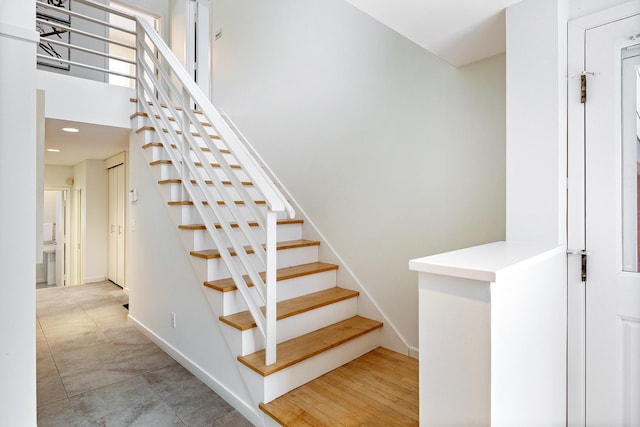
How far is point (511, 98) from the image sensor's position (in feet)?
4.86

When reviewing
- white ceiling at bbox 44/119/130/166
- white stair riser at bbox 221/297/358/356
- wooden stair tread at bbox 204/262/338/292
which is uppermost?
white ceiling at bbox 44/119/130/166

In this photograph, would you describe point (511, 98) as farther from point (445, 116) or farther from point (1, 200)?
point (1, 200)

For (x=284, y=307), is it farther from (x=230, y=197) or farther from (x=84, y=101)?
(x=84, y=101)

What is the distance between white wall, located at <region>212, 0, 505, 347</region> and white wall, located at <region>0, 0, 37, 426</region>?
197cm

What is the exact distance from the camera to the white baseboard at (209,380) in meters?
1.82

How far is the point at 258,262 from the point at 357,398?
3.76 feet

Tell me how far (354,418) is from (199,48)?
474cm

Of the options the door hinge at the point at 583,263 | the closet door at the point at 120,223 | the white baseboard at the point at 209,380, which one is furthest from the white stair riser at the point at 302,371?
the closet door at the point at 120,223

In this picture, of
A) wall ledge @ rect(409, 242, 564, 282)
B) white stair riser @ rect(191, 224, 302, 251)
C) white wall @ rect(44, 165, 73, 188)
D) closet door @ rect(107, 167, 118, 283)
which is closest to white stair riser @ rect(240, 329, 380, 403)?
white stair riser @ rect(191, 224, 302, 251)

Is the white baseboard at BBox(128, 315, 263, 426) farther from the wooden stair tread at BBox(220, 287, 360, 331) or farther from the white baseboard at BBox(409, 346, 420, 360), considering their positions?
the white baseboard at BBox(409, 346, 420, 360)

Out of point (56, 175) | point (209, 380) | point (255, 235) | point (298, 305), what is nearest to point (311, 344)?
point (298, 305)

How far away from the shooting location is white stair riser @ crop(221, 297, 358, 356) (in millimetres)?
1909

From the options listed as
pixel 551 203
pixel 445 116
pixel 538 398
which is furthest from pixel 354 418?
pixel 445 116

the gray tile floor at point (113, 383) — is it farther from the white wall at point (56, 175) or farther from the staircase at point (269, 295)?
the white wall at point (56, 175)
